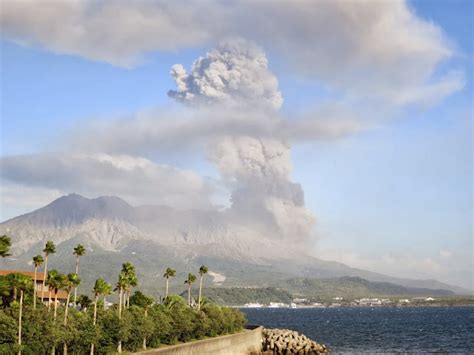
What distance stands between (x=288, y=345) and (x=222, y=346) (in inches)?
1164

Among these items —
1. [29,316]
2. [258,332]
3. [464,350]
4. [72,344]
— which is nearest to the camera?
[29,316]

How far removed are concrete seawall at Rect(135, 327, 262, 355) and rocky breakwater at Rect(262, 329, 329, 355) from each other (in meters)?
2.27

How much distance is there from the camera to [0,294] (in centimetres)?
8488

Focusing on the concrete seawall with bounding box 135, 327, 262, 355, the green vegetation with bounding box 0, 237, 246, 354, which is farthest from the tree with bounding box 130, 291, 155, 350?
the concrete seawall with bounding box 135, 327, 262, 355

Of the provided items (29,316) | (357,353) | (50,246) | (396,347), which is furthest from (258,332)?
(29,316)

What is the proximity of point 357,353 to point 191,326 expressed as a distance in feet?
145

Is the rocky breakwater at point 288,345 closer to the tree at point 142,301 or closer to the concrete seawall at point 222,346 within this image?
the concrete seawall at point 222,346

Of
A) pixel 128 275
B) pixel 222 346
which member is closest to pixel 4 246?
pixel 128 275

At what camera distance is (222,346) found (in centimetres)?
10369

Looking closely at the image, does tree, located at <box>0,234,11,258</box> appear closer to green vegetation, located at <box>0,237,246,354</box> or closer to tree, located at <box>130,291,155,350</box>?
green vegetation, located at <box>0,237,246,354</box>

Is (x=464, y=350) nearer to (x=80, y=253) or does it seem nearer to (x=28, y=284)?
(x=80, y=253)

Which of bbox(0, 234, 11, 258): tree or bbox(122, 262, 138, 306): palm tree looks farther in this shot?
bbox(122, 262, 138, 306): palm tree

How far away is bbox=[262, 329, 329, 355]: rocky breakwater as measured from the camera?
422 ft

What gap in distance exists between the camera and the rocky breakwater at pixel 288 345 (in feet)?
422
